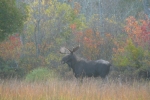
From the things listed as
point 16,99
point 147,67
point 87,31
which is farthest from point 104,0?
point 16,99

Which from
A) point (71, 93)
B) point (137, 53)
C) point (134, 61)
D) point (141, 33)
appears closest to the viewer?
point (71, 93)

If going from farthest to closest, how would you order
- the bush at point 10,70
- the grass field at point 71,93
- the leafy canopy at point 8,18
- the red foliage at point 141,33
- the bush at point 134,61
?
the bush at point 10,70 < the red foliage at point 141,33 < the bush at point 134,61 < the leafy canopy at point 8,18 < the grass field at point 71,93

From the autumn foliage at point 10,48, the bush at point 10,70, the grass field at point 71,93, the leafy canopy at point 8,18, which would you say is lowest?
the bush at point 10,70

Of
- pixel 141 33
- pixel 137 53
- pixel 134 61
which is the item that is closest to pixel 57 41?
pixel 141 33

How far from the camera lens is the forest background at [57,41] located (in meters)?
22.0

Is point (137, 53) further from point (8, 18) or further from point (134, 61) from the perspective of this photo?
point (8, 18)

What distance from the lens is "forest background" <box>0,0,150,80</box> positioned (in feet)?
72.3

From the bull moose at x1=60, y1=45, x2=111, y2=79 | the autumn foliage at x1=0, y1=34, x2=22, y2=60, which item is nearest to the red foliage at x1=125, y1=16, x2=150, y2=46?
the bull moose at x1=60, y1=45, x2=111, y2=79

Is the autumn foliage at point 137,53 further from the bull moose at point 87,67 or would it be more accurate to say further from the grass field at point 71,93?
the grass field at point 71,93

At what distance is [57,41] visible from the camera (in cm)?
3009

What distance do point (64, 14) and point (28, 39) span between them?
3504 mm

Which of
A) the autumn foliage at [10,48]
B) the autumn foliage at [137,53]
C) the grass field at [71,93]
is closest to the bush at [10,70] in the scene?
the autumn foliage at [10,48]

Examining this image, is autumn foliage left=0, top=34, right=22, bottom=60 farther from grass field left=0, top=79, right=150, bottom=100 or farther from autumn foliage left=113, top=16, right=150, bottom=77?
grass field left=0, top=79, right=150, bottom=100

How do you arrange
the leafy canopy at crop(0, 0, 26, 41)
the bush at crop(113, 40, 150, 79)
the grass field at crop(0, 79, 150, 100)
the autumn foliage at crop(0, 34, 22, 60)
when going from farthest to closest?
the autumn foliage at crop(0, 34, 22, 60) < the bush at crop(113, 40, 150, 79) < the leafy canopy at crop(0, 0, 26, 41) < the grass field at crop(0, 79, 150, 100)
